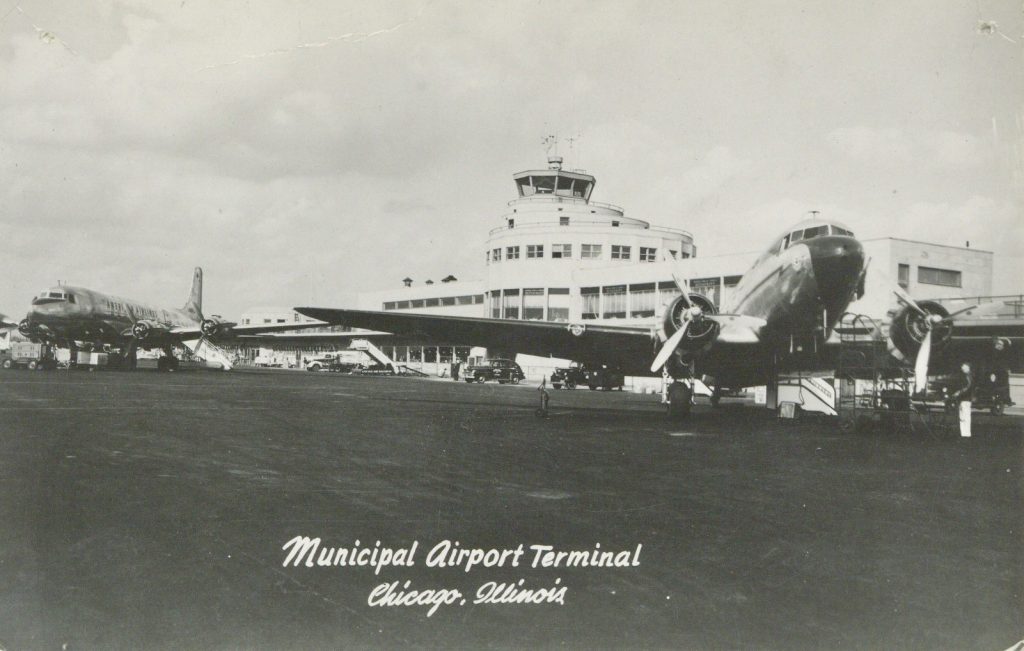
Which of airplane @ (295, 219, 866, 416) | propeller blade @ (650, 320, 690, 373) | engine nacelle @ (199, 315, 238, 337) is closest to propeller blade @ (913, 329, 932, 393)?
airplane @ (295, 219, 866, 416)

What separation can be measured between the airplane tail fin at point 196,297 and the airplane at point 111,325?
1080cm

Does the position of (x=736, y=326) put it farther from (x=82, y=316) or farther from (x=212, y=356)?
(x=212, y=356)

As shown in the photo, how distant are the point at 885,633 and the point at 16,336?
86.7 m

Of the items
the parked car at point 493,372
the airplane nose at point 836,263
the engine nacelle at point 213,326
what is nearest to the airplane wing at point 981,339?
the airplane nose at point 836,263

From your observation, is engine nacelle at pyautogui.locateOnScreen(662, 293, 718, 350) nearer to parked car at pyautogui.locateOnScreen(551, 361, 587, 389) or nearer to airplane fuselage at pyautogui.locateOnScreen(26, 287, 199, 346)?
parked car at pyautogui.locateOnScreen(551, 361, 587, 389)

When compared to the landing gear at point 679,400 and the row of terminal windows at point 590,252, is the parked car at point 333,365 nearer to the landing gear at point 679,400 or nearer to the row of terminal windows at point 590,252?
the row of terminal windows at point 590,252

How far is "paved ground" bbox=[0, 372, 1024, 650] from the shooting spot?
4.62 m

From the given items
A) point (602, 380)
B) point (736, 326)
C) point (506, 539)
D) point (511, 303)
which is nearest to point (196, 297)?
point (511, 303)

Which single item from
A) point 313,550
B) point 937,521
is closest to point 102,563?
point 313,550

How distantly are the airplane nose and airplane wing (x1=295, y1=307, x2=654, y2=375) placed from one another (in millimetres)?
5693

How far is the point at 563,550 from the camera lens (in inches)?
A: 238

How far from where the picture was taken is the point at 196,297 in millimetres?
74125

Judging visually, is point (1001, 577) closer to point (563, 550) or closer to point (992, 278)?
point (563, 550)

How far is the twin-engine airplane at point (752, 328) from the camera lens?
1759cm
